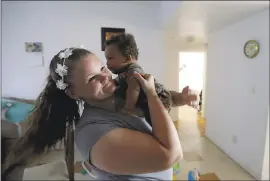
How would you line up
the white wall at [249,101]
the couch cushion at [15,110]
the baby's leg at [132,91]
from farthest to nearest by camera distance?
the white wall at [249,101], the couch cushion at [15,110], the baby's leg at [132,91]

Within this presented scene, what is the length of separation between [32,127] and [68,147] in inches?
3.4

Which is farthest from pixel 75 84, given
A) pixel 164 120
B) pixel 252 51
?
pixel 252 51

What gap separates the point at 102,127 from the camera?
34cm

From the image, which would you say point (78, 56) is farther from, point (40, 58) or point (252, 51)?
point (252, 51)

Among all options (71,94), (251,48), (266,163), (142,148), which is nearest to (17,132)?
(71,94)

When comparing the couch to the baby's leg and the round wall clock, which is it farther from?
the round wall clock

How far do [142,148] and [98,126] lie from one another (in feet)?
0.32

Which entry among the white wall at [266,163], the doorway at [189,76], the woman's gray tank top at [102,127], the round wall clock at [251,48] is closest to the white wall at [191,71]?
the doorway at [189,76]

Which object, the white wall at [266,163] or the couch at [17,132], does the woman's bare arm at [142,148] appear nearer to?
the couch at [17,132]

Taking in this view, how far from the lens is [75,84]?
30cm

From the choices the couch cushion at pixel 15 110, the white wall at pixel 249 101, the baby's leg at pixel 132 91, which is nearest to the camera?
the baby's leg at pixel 132 91

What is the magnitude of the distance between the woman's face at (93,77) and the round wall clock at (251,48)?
5.55ft

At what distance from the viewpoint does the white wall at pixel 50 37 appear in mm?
370

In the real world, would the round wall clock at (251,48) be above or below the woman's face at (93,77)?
above
